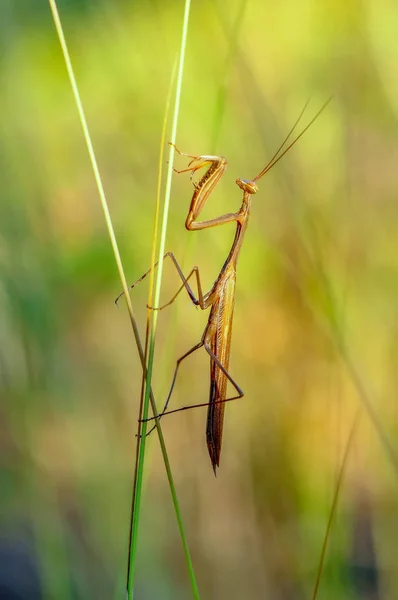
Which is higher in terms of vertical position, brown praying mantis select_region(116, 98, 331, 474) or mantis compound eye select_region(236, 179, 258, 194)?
mantis compound eye select_region(236, 179, 258, 194)

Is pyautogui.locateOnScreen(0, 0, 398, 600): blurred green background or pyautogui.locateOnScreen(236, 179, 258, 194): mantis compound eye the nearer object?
pyautogui.locateOnScreen(236, 179, 258, 194): mantis compound eye

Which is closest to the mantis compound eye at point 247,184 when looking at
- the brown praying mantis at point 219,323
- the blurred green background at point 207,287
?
the brown praying mantis at point 219,323

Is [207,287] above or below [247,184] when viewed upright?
below

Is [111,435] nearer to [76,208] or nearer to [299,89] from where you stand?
[76,208]

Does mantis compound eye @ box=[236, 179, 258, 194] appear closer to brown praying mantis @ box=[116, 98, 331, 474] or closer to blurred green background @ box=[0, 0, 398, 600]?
brown praying mantis @ box=[116, 98, 331, 474]

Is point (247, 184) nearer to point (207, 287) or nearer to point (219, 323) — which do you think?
point (219, 323)

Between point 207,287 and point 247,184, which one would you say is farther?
point 207,287

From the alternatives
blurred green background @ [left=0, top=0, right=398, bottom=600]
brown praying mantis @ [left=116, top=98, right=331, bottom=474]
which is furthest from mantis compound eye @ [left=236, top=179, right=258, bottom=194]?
blurred green background @ [left=0, top=0, right=398, bottom=600]

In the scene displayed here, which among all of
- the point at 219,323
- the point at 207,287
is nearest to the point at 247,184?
the point at 219,323
